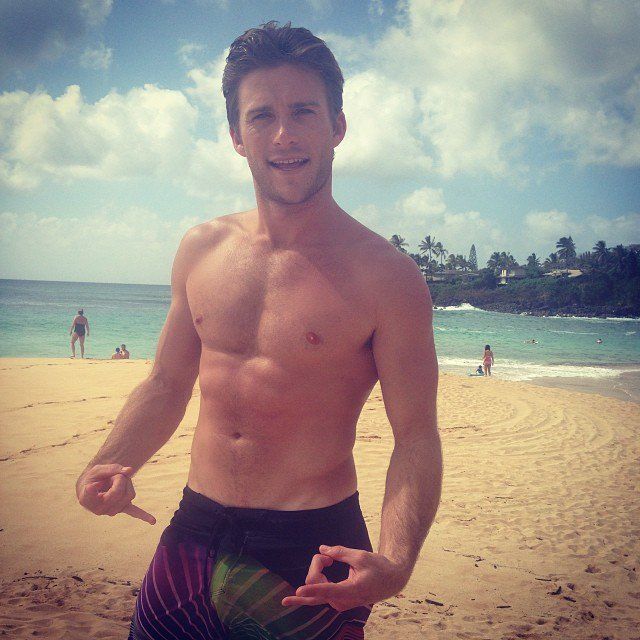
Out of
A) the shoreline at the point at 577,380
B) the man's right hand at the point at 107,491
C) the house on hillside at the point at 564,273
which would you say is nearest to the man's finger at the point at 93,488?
the man's right hand at the point at 107,491

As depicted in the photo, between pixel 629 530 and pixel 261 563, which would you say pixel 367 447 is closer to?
pixel 629 530

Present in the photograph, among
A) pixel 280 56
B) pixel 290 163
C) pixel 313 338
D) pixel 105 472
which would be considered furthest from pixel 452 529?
pixel 280 56

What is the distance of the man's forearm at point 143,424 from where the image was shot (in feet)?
5.52

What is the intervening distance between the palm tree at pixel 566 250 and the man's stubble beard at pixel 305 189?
333ft

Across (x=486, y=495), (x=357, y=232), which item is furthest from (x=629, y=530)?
(x=357, y=232)

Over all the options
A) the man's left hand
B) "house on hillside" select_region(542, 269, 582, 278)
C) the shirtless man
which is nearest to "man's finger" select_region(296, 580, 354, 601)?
the man's left hand

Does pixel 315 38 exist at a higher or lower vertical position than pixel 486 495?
higher

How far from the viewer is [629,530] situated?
5.95 meters

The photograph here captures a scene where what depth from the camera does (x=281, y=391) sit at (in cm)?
153

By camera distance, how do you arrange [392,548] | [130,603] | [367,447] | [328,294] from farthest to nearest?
[367,447]
[130,603]
[328,294]
[392,548]

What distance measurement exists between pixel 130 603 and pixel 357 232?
3.52 metres

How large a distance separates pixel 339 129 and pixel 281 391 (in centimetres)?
94

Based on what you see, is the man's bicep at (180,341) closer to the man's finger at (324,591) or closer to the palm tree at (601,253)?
the man's finger at (324,591)

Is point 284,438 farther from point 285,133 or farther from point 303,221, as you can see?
point 285,133
